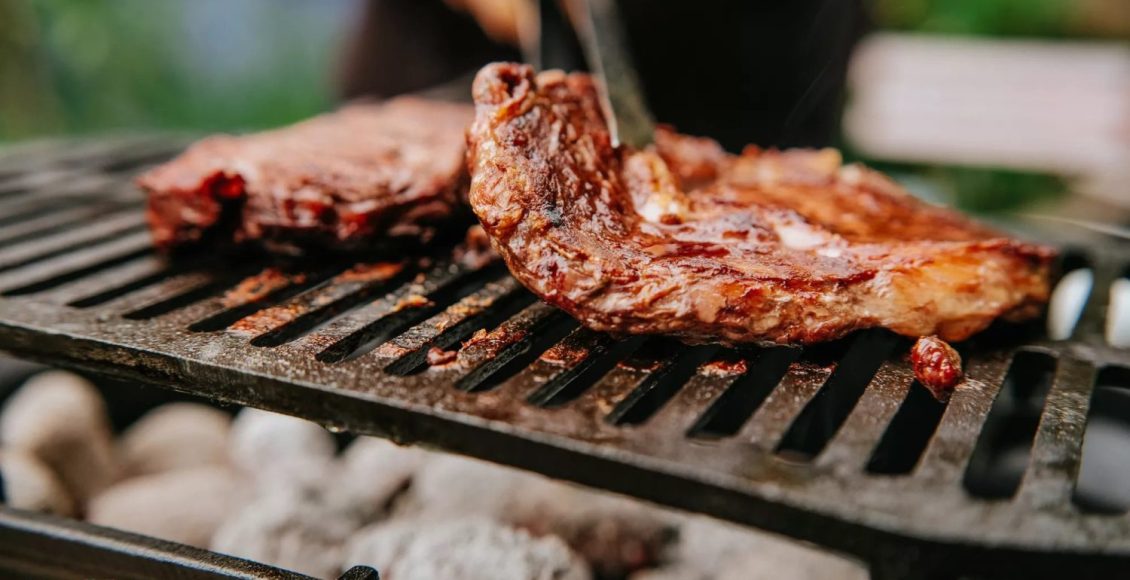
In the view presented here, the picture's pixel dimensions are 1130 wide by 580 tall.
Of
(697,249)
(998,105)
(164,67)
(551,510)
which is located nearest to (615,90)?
(697,249)

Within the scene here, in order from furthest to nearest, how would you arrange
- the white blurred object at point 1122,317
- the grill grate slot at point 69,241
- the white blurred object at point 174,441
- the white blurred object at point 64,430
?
the white blurred object at point 174,441 → the white blurred object at point 64,430 → the white blurred object at point 1122,317 → the grill grate slot at point 69,241

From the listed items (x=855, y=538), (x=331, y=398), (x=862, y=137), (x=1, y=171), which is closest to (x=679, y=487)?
(x=855, y=538)

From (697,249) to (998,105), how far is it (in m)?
7.19

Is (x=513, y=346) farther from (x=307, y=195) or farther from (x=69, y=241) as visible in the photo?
(x=69, y=241)

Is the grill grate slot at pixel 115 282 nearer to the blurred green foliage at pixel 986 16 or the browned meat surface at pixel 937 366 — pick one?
the browned meat surface at pixel 937 366

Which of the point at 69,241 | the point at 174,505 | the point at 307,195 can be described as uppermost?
the point at 307,195

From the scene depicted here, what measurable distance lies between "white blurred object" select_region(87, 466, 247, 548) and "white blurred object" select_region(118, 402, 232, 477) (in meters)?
0.24

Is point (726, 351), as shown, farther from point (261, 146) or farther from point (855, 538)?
point (261, 146)

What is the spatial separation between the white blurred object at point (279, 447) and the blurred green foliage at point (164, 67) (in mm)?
6289

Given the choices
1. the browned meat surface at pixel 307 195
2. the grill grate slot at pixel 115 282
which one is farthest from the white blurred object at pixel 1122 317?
the grill grate slot at pixel 115 282

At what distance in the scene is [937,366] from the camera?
1.63 metres

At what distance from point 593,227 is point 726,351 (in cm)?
38

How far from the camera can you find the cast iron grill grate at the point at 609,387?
122 cm

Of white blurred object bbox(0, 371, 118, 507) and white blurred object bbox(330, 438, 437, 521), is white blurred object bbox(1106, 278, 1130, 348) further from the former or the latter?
white blurred object bbox(0, 371, 118, 507)
